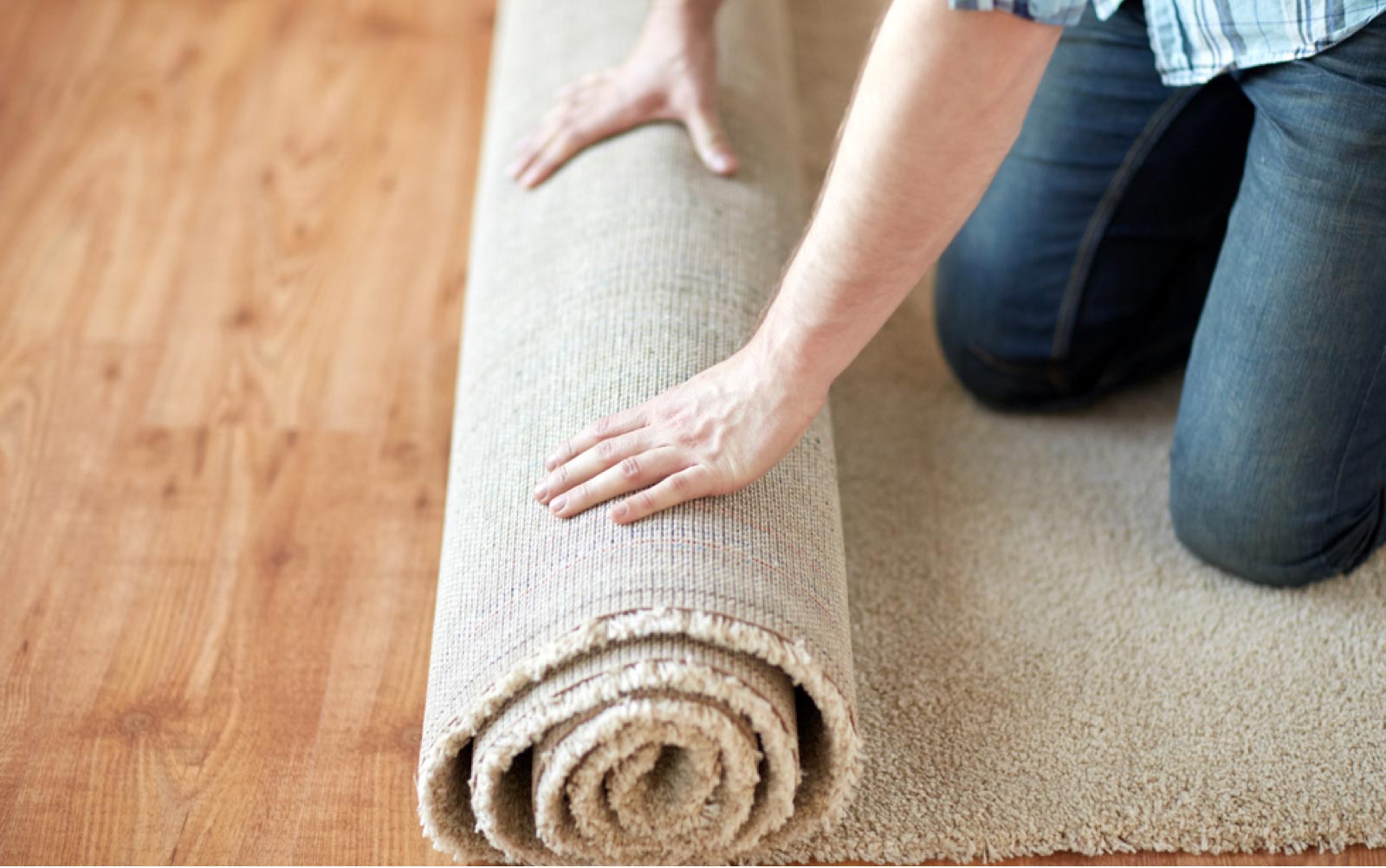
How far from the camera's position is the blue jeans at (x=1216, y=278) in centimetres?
99

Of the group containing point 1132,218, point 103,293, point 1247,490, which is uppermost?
point 1132,218

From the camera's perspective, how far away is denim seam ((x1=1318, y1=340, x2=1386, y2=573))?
1.04 metres

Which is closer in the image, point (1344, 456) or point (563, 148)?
point (1344, 456)

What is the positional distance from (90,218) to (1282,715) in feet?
4.91

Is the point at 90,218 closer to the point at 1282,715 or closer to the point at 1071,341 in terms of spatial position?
the point at 1071,341

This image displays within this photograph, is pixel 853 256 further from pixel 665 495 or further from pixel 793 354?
pixel 665 495

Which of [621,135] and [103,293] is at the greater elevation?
[621,135]

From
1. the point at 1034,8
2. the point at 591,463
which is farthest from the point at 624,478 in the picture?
the point at 1034,8

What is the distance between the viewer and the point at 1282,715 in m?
1.05

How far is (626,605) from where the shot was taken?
2.58 ft

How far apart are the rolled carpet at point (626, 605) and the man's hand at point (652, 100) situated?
0.09 meters

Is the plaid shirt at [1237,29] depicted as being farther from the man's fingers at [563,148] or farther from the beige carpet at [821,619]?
the man's fingers at [563,148]

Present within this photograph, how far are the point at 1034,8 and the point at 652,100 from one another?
0.58 m

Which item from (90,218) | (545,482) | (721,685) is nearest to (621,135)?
(545,482)
